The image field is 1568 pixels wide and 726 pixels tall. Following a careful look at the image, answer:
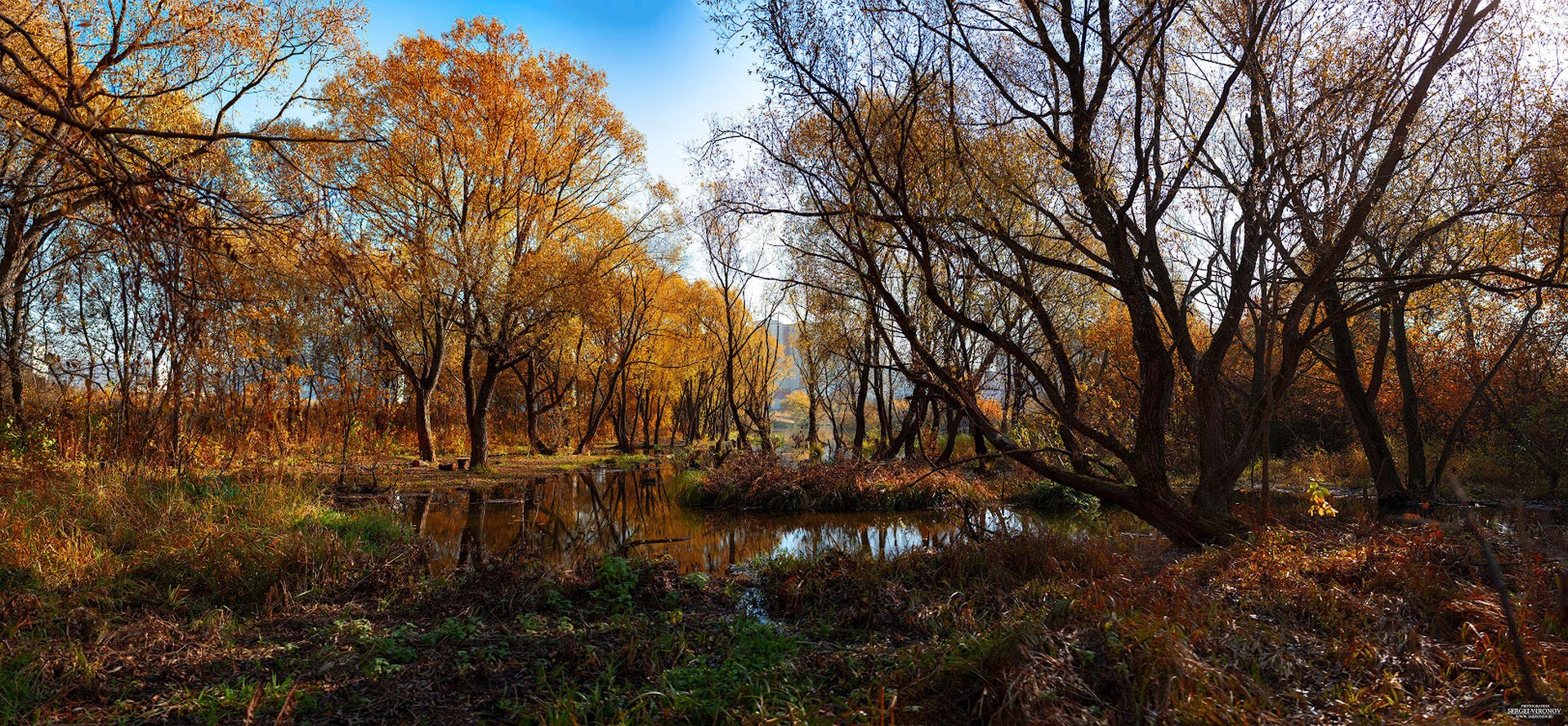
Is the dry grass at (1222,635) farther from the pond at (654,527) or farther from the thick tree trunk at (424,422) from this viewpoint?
the thick tree trunk at (424,422)

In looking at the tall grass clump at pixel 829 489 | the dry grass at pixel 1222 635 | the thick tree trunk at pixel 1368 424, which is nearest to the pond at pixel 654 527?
the tall grass clump at pixel 829 489

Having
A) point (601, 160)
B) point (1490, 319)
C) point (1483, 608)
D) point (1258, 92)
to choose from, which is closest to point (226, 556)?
point (1483, 608)

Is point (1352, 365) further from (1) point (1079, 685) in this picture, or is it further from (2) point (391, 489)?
(2) point (391, 489)

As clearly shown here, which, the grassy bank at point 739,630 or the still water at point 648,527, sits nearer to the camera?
the grassy bank at point 739,630

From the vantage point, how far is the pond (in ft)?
30.6

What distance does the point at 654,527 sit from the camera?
40.0 ft

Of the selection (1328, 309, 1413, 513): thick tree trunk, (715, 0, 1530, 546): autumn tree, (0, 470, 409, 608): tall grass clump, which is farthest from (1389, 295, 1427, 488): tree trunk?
(0, 470, 409, 608): tall grass clump

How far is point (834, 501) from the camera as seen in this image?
14.0m

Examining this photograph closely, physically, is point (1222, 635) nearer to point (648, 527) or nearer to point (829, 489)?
point (648, 527)

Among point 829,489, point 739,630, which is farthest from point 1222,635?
point 829,489

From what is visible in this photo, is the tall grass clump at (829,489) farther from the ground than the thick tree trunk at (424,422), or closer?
closer

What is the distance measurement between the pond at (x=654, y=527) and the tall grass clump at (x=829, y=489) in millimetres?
406

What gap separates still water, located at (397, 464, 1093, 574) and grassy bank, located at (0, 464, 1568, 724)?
1.44m

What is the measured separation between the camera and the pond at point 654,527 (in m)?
9.31
